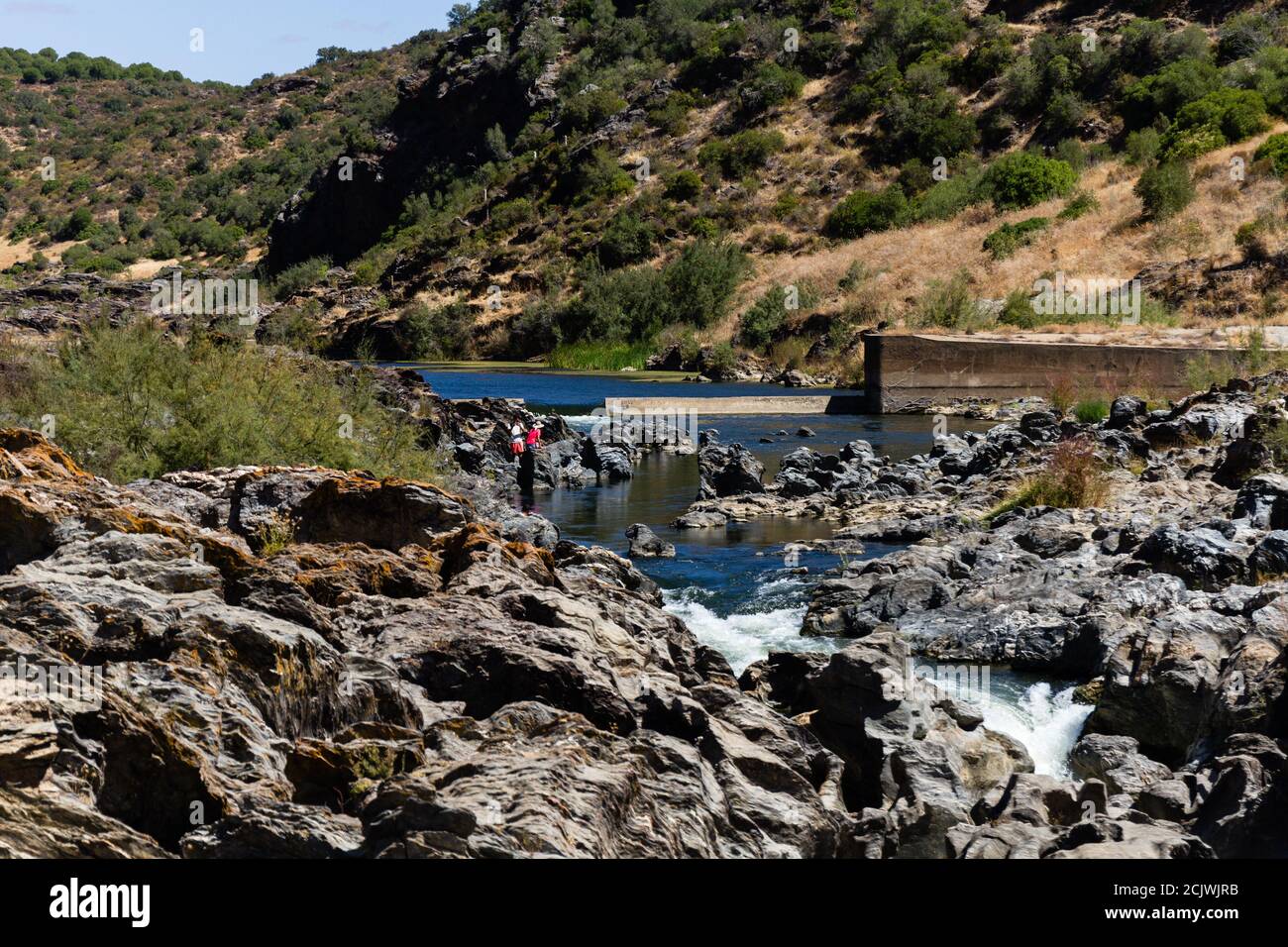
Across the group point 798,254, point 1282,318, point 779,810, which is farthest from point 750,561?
point 798,254

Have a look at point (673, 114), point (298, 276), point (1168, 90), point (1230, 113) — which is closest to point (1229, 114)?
point (1230, 113)

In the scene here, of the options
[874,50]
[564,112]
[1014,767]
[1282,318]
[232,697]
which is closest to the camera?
[232,697]

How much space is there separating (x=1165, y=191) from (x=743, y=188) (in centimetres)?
2385

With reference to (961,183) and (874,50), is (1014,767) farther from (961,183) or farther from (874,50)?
(874,50)

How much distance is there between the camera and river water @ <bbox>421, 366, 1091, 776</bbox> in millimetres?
9602

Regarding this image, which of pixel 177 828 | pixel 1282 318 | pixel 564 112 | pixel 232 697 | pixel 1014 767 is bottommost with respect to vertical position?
pixel 1014 767

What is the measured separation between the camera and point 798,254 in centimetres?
5588

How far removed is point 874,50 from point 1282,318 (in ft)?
131

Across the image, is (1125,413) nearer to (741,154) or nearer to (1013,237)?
(1013,237)

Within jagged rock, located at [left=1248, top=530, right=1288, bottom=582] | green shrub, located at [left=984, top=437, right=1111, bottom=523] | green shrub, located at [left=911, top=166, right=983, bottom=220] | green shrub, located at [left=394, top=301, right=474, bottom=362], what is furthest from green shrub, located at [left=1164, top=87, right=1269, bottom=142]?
jagged rock, located at [left=1248, top=530, right=1288, bottom=582]

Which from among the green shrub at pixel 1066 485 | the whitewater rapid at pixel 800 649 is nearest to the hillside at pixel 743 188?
the green shrub at pixel 1066 485

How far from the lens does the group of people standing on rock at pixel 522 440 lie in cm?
2223

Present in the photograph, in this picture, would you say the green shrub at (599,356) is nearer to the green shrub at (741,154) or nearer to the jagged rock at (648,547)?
the green shrub at (741,154)

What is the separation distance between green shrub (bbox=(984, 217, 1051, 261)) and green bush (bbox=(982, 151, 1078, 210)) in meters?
3.42
